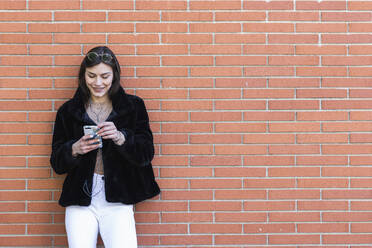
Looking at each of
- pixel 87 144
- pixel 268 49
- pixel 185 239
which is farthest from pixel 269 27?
pixel 185 239

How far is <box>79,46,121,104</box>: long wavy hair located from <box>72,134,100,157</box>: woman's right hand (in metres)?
0.39

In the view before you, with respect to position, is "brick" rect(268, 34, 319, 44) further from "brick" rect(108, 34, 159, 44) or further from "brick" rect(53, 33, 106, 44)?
"brick" rect(53, 33, 106, 44)

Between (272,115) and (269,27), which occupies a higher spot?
(269,27)

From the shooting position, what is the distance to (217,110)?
313 centimetres

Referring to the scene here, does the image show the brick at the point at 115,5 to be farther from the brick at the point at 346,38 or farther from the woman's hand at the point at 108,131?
the brick at the point at 346,38

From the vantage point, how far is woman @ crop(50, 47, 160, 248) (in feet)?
8.77

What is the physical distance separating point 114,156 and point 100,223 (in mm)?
494

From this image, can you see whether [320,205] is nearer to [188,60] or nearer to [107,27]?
[188,60]

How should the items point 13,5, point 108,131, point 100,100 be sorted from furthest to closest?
point 13,5
point 100,100
point 108,131

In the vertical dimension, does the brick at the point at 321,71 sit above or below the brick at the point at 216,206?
above

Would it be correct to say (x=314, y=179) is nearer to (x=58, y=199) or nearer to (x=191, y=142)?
(x=191, y=142)

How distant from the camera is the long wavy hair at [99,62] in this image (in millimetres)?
2752

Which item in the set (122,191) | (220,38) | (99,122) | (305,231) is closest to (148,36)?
(220,38)

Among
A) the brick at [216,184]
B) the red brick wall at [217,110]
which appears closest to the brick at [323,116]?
the red brick wall at [217,110]
